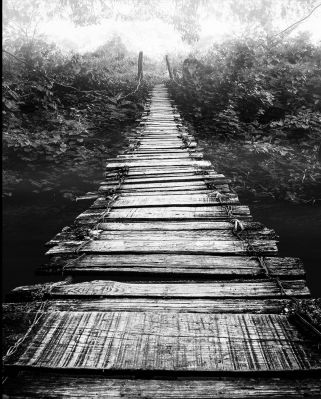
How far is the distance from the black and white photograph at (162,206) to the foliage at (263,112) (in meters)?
0.05

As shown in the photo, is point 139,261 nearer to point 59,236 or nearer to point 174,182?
point 59,236

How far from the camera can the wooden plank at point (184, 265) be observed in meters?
2.37

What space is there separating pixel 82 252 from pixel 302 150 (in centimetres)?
775

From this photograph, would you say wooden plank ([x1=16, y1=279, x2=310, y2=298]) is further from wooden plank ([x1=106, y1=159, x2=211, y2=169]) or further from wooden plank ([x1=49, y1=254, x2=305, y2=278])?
wooden plank ([x1=106, y1=159, x2=211, y2=169])

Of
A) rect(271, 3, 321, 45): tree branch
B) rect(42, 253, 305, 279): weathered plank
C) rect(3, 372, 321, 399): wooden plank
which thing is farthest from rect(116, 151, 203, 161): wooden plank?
rect(271, 3, 321, 45): tree branch

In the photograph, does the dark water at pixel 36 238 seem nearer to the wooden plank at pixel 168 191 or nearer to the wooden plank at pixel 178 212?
the wooden plank at pixel 168 191

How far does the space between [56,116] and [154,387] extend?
25.2ft

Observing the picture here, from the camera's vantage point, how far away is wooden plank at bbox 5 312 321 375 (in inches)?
59.4

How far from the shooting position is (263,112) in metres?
9.70

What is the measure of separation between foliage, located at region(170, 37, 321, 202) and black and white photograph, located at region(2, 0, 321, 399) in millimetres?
51

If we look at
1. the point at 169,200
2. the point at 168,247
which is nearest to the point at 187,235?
the point at 168,247

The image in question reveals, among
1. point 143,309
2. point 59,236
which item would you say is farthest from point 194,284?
point 59,236

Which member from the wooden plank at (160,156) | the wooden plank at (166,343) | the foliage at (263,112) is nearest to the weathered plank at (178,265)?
the wooden plank at (166,343)

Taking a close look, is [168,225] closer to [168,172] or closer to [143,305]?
[143,305]
